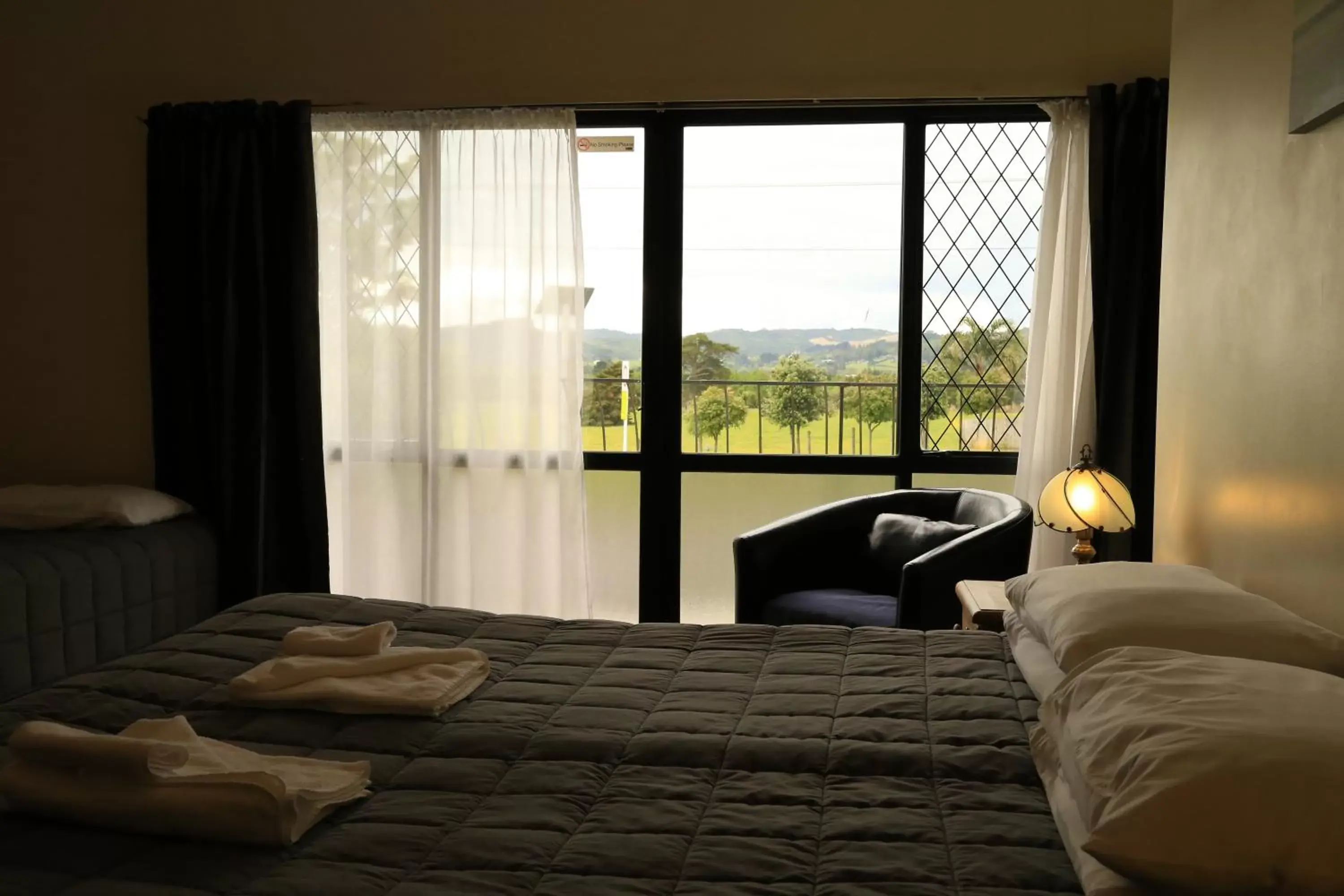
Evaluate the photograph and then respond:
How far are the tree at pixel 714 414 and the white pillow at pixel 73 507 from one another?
6.75 feet

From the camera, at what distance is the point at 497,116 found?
4.48 metres

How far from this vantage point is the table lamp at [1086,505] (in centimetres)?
351

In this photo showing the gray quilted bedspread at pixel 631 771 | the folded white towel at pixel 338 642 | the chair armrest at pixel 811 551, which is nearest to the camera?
the gray quilted bedspread at pixel 631 771

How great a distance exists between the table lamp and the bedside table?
10.6 inches

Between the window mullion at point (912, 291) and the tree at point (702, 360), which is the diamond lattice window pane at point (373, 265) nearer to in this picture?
the tree at point (702, 360)

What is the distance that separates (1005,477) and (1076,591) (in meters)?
2.34

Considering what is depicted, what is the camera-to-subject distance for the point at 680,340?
4.61 metres

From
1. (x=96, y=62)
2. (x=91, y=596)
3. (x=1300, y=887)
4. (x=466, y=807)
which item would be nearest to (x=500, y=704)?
(x=466, y=807)

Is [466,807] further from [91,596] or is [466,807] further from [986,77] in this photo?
[986,77]

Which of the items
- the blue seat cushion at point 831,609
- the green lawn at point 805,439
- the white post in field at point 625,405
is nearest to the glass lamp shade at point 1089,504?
the blue seat cushion at point 831,609

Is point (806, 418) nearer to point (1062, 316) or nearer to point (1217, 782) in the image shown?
point (1062, 316)

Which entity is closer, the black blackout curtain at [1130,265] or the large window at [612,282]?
the black blackout curtain at [1130,265]

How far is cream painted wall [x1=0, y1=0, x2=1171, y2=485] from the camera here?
4.25 meters

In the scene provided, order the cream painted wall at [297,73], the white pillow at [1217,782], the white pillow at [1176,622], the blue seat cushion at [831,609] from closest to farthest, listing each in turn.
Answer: the white pillow at [1217,782] → the white pillow at [1176,622] → the blue seat cushion at [831,609] → the cream painted wall at [297,73]
